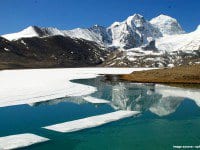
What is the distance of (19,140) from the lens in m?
21.1

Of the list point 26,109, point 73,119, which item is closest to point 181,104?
point 73,119

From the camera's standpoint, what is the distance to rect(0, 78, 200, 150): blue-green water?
20.5m

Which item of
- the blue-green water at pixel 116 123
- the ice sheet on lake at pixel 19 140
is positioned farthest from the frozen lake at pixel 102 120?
the ice sheet on lake at pixel 19 140

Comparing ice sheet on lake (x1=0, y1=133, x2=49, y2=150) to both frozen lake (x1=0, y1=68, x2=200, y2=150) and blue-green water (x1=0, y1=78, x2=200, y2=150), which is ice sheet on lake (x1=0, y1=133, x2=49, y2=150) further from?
blue-green water (x1=0, y1=78, x2=200, y2=150)

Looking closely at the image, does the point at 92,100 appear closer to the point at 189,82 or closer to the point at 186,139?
the point at 186,139

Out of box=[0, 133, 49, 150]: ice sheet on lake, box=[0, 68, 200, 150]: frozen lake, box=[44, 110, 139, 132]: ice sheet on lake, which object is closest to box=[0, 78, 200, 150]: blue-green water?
box=[0, 68, 200, 150]: frozen lake

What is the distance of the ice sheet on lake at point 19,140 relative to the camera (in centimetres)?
1992

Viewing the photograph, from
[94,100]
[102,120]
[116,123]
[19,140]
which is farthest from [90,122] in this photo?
[94,100]

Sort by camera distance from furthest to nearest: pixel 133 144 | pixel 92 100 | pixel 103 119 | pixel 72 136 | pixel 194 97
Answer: pixel 194 97 → pixel 92 100 → pixel 103 119 → pixel 72 136 → pixel 133 144

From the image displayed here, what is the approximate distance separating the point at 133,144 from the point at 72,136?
424 cm

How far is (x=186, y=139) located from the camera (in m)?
21.2

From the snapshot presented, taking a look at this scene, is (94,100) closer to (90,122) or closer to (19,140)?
(90,122)

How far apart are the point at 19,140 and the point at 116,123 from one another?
792 cm

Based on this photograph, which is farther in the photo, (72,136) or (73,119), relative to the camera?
(73,119)
